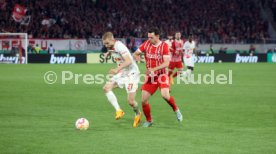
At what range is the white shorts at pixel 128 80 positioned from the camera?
13.6m

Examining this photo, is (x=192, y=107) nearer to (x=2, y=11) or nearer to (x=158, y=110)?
(x=158, y=110)

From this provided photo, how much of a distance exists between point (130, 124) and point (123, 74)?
1341mm

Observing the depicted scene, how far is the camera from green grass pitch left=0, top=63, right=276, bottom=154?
10055 millimetres

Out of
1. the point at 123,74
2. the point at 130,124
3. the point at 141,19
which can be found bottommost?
the point at 130,124

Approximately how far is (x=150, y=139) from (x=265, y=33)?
49.7 meters

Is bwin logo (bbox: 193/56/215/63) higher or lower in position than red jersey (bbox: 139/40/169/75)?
lower

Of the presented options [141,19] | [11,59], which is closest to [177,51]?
[11,59]

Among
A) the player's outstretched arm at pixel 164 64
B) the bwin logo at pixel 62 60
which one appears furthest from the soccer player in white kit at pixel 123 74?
the bwin logo at pixel 62 60

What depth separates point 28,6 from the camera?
1996 inches

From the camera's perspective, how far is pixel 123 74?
45.8 feet

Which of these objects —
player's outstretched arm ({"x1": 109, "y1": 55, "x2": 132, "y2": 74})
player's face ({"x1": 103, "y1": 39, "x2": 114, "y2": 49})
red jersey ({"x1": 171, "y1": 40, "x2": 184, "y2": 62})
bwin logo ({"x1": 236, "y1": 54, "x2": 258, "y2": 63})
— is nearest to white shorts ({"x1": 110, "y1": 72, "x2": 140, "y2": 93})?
player's outstretched arm ({"x1": 109, "y1": 55, "x2": 132, "y2": 74})

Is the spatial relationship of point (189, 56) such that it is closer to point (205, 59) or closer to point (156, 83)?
point (156, 83)

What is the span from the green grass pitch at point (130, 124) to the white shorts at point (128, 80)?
2.80 ft

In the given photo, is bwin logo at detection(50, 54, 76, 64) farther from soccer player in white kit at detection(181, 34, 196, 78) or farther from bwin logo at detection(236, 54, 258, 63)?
soccer player in white kit at detection(181, 34, 196, 78)
